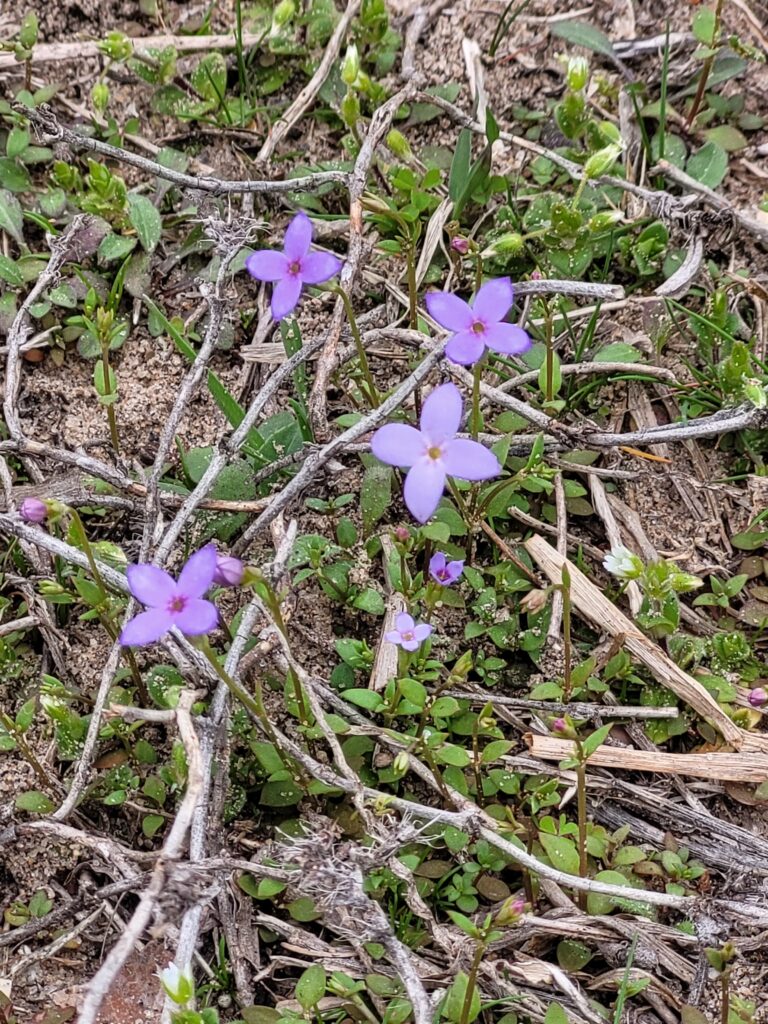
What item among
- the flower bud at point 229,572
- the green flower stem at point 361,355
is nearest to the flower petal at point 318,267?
the green flower stem at point 361,355

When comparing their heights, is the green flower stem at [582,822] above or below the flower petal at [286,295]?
below

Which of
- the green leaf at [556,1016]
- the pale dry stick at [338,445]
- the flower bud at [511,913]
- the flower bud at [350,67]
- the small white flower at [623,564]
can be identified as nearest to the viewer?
the flower bud at [511,913]

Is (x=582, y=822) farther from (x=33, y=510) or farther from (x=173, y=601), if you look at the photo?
(x=33, y=510)

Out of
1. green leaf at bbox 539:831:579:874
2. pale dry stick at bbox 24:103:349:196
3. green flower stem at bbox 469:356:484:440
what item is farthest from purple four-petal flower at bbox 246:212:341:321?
green leaf at bbox 539:831:579:874

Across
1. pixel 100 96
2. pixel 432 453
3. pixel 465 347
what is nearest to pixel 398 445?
pixel 432 453

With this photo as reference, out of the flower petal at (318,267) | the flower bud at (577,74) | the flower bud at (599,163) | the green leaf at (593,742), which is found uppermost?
the flower bud at (577,74)

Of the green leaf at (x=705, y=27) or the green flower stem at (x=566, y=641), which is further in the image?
the green leaf at (x=705, y=27)

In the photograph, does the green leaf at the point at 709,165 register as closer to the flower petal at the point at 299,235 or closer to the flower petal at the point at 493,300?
the flower petal at the point at 493,300
